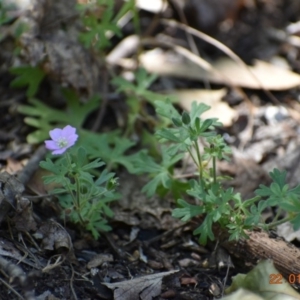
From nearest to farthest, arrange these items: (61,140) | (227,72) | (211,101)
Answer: (61,140), (211,101), (227,72)

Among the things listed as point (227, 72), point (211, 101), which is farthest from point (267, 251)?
point (227, 72)

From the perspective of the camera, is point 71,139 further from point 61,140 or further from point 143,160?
point 143,160

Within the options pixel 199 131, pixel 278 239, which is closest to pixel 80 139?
pixel 199 131

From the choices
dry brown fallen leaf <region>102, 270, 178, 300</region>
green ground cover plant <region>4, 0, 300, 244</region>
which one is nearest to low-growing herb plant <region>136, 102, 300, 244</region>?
green ground cover plant <region>4, 0, 300, 244</region>

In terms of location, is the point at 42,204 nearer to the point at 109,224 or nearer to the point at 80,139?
the point at 109,224

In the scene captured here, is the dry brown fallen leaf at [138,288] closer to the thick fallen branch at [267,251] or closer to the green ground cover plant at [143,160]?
the green ground cover plant at [143,160]

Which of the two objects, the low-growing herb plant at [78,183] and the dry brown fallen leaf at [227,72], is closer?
the low-growing herb plant at [78,183]

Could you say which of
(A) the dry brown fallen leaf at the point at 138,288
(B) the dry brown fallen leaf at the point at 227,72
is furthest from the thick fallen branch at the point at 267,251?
(B) the dry brown fallen leaf at the point at 227,72

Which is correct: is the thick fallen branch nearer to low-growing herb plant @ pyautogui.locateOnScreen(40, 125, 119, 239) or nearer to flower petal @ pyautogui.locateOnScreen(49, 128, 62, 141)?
low-growing herb plant @ pyautogui.locateOnScreen(40, 125, 119, 239)
